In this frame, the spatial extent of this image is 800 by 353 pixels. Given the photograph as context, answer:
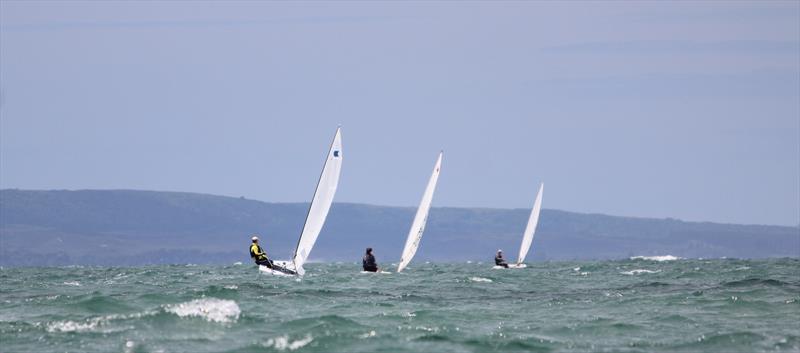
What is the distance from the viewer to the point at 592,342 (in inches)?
1201

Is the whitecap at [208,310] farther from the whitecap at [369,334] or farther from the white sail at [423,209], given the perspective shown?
the white sail at [423,209]

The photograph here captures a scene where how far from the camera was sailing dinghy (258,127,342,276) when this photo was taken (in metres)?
57.9

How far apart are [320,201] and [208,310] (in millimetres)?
24236

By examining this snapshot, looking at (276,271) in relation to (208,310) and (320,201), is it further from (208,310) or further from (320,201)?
(208,310)

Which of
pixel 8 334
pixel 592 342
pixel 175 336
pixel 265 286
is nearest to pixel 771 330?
pixel 592 342

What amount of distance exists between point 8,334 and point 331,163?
90.4ft

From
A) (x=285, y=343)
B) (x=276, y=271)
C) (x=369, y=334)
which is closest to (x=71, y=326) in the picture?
(x=285, y=343)

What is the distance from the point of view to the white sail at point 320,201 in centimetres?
5781

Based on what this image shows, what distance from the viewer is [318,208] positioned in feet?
193

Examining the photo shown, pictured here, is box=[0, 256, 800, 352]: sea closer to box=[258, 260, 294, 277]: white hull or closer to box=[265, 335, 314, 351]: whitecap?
box=[265, 335, 314, 351]: whitecap

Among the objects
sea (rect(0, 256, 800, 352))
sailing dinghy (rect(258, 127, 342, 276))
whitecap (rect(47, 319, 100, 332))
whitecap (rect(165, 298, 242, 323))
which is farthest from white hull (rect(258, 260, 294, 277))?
whitecap (rect(47, 319, 100, 332))

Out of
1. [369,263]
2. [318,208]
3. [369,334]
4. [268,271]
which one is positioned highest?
[318,208]

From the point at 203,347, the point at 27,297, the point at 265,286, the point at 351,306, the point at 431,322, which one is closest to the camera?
the point at 203,347

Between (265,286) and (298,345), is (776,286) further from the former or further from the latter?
(298,345)
